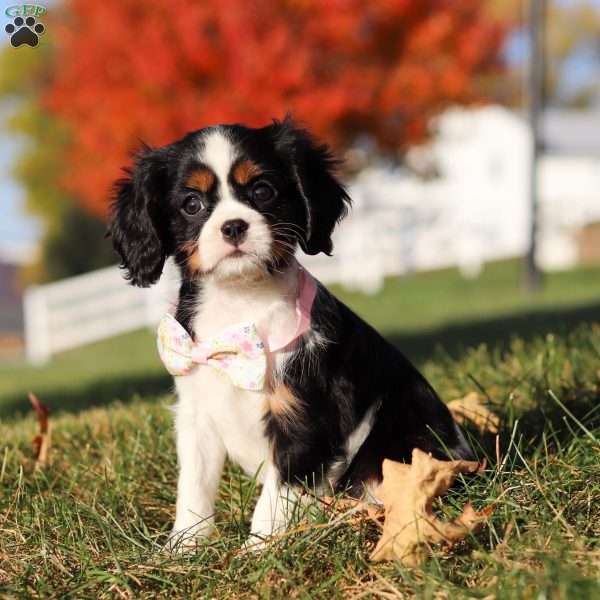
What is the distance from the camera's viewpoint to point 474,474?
10.6ft

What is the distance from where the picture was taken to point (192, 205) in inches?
127

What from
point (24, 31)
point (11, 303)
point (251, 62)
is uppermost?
point (251, 62)

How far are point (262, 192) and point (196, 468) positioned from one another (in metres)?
1.07

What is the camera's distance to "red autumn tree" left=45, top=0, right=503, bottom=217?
16.6 meters

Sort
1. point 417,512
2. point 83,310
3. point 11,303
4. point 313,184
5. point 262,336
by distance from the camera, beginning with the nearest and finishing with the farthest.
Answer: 1. point 417,512
2. point 262,336
3. point 313,184
4. point 83,310
5. point 11,303

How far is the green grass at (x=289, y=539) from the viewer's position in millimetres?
2533

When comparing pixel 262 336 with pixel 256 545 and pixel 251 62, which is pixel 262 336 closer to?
pixel 256 545

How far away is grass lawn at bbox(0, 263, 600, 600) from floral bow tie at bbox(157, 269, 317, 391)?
1.49 ft

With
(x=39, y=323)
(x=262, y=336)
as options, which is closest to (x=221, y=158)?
(x=262, y=336)

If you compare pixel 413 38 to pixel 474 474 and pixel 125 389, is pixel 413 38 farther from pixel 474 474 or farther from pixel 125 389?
pixel 474 474

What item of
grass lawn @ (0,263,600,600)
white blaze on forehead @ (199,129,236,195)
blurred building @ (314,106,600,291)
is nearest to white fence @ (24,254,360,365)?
blurred building @ (314,106,600,291)

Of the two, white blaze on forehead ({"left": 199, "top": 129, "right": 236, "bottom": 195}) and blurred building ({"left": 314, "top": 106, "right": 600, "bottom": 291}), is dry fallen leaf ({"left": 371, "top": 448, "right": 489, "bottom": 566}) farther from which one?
blurred building ({"left": 314, "top": 106, "right": 600, "bottom": 291})

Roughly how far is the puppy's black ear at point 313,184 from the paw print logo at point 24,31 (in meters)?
1.87

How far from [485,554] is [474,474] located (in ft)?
2.39
